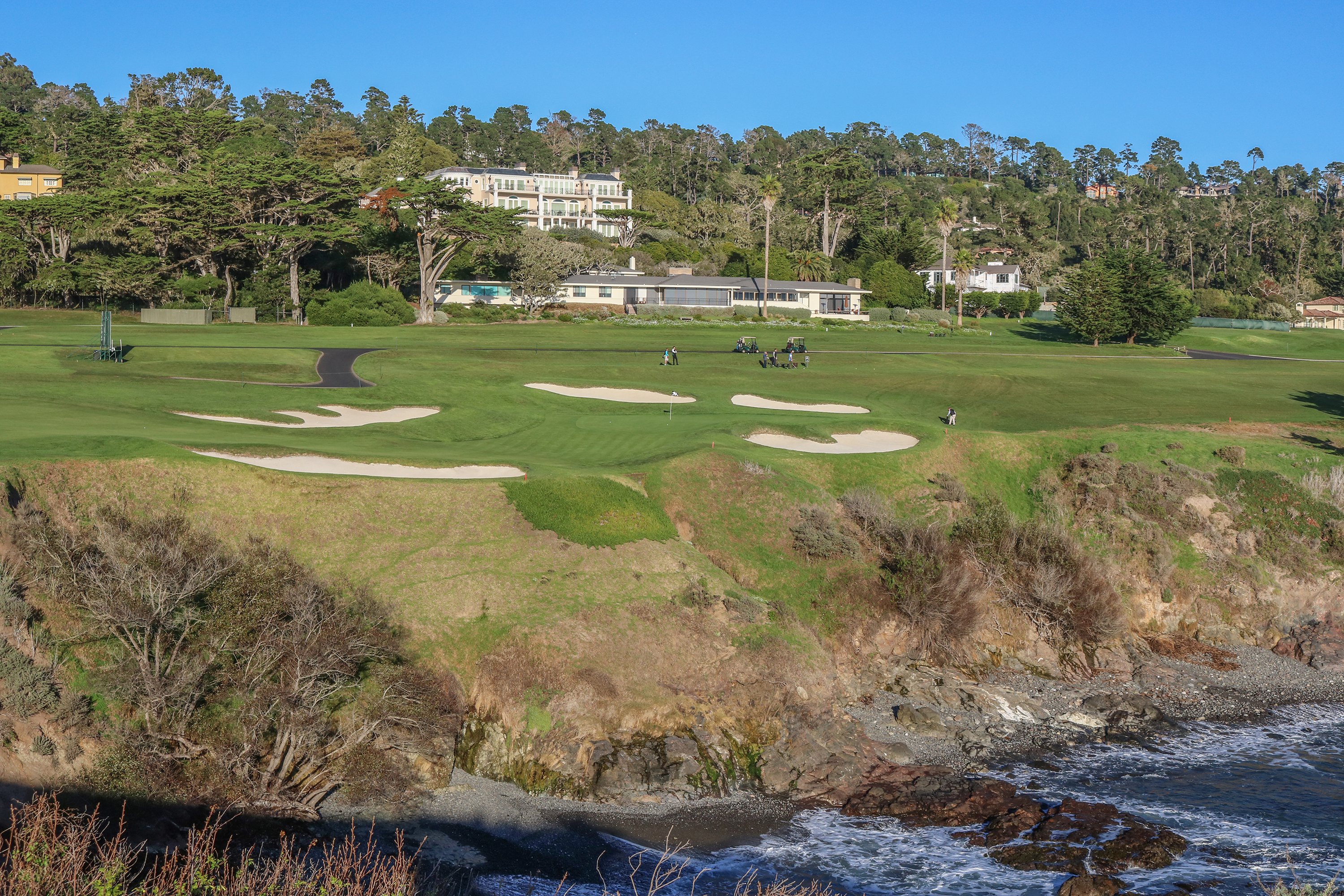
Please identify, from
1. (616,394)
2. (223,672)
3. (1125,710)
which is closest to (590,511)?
(223,672)

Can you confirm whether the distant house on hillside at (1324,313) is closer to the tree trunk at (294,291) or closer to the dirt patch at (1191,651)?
the tree trunk at (294,291)

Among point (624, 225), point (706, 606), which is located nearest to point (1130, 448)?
point (706, 606)

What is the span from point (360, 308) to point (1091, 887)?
251 feet

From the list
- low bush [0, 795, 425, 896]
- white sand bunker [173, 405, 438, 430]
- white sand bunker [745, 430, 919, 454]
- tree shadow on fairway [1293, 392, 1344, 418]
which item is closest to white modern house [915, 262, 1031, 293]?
tree shadow on fairway [1293, 392, 1344, 418]

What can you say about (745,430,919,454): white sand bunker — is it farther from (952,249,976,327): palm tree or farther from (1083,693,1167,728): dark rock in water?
(952,249,976,327): palm tree

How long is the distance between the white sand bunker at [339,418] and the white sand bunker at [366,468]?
6.42 meters

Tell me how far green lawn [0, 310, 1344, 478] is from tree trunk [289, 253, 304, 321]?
19.8 ft

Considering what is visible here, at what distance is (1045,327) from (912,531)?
7647cm

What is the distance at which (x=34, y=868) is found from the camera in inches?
507

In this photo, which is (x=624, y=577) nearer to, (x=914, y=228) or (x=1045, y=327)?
(x=1045, y=327)

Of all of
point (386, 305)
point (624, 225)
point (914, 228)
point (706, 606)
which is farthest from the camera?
point (624, 225)

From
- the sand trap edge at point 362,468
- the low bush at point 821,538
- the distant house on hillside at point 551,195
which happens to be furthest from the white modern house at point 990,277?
the sand trap edge at point 362,468

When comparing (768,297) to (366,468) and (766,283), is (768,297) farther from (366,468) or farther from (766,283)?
(366,468)

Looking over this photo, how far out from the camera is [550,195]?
14850 centimetres
